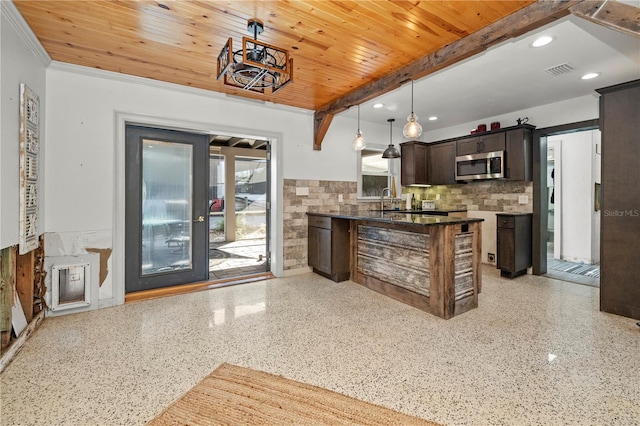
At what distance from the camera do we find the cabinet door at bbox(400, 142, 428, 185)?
5.76 metres

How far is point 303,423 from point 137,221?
316 cm

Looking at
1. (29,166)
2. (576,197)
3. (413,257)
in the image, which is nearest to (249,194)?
(29,166)

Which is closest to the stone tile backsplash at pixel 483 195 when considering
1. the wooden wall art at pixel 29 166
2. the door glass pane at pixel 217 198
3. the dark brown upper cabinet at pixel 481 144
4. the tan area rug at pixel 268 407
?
the dark brown upper cabinet at pixel 481 144

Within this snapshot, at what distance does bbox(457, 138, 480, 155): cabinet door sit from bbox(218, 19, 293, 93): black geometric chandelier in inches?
151

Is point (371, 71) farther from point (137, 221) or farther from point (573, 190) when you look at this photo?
point (573, 190)

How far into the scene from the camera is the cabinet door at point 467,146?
509 cm

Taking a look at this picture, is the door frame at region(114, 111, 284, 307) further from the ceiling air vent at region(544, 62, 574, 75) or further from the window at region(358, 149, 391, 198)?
the ceiling air vent at region(544, 62, 574, 75)

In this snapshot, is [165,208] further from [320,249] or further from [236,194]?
[236,194]

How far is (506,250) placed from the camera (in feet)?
14.5

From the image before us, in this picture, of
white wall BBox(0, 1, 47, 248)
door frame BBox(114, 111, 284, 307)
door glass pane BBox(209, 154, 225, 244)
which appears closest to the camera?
white wall BBox(0, 1, 47, 248)

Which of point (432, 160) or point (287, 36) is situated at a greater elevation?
point (287, 36)

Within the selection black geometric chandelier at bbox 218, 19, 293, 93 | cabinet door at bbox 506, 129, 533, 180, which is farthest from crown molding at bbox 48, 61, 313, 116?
cabinet door at bbox 506, 129, 533, 180

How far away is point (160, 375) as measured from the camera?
199 cm

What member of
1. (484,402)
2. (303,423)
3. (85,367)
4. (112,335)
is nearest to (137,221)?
(112,335)
